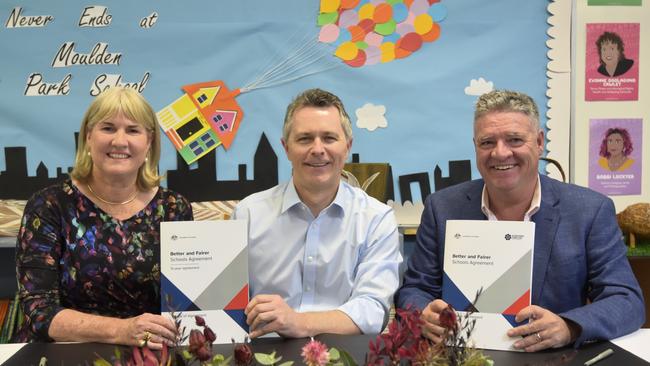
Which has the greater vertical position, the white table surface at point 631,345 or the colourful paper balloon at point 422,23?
the colourful paper balloon at point 422,23

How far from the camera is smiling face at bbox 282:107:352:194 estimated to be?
1995 mm

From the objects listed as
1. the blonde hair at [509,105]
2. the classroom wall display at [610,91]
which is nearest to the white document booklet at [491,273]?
the blonde hair at [509,105]

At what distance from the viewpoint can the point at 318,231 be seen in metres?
2.05

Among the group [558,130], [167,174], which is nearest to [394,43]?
[558,130]

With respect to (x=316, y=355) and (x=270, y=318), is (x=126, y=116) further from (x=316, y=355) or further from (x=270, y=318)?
(x=316, y=355)

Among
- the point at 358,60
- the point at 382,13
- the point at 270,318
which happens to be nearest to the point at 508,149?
the point at 270,318

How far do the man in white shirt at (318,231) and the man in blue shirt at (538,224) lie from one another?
0.14 metres

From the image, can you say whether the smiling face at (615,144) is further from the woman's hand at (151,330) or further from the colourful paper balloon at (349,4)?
the woman's hand at (151,330)

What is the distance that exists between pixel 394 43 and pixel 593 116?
1304 mm

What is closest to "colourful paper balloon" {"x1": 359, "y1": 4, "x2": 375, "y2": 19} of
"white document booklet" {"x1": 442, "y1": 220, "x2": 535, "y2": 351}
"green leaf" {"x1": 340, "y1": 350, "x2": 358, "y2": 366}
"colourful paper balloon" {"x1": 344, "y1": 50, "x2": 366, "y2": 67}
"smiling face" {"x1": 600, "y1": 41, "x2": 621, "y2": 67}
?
"colourful paper balloon" {"x1": 344, "y1": 50, "x2": 366, "y2": 67}

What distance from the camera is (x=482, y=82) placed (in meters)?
3.57

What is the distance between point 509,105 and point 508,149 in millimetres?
144

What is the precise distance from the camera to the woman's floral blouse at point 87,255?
194 centimetres

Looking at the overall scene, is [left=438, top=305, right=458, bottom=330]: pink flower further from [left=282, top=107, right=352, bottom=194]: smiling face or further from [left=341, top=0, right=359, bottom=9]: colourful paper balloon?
[left=341, top=0, right=359, bottom=9]: colourful paper balloon
